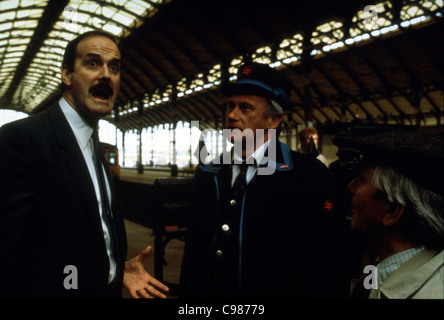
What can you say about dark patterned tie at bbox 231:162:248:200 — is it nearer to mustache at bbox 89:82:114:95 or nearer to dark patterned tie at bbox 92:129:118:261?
dark patterned tie at bbox 92:129:118:261

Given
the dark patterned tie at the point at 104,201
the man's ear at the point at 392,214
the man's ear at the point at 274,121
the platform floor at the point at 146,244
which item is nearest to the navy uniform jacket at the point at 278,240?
the man's ear at the point at 274,121

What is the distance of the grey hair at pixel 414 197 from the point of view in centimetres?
121

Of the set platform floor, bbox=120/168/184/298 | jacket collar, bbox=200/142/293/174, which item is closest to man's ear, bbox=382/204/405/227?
jacket collar, bbox=200/142/293/174

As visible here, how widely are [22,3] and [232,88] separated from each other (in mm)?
22004

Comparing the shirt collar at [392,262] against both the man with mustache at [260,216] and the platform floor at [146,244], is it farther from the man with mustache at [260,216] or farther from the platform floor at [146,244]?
the platform floor at [146,244]

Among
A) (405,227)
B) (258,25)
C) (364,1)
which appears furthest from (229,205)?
(258,25)

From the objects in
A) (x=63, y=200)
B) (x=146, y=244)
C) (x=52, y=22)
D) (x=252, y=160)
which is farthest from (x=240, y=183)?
(x=52, y=22)

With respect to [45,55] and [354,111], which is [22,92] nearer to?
[45,55]

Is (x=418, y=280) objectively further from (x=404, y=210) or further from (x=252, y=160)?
(x=252, y=160)

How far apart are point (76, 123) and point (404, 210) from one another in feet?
4.51

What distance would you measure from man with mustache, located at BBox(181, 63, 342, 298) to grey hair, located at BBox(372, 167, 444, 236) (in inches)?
13.5

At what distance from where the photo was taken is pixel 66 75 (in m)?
1.63

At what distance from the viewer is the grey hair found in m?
1.21

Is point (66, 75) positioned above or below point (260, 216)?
above
